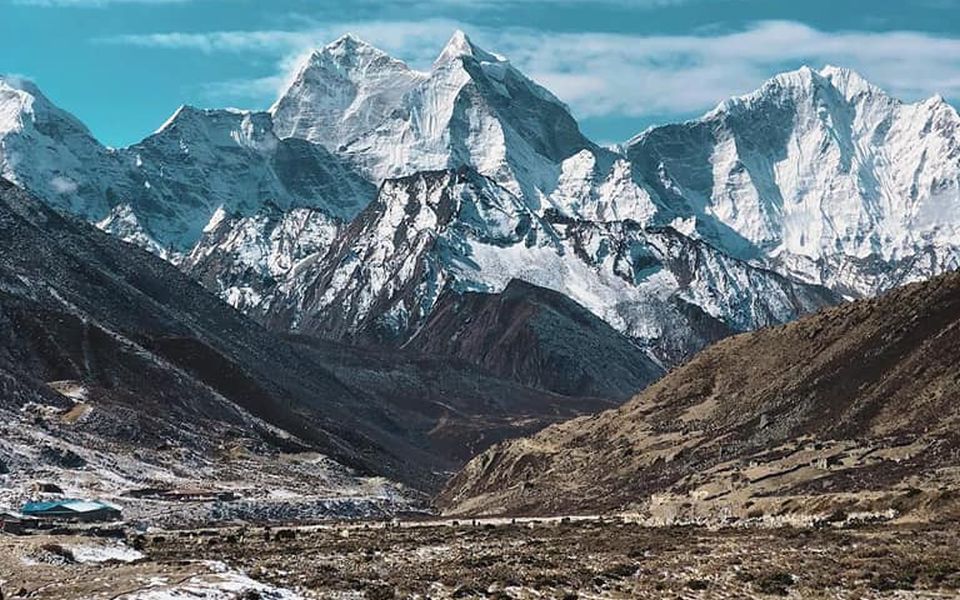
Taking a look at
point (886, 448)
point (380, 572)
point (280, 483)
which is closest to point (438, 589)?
point (380, 572)

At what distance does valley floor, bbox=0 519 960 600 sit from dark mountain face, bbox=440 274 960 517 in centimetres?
1325

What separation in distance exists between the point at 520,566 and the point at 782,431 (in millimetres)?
63806

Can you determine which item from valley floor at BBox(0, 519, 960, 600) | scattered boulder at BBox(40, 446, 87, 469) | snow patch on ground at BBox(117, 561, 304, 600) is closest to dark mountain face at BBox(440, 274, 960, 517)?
valley floor at BBox(0, 519, 960, 600)

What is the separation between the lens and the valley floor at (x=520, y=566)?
167 feet

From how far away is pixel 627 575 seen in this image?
5594cm

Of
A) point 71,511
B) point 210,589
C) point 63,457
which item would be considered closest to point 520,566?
point 210,589

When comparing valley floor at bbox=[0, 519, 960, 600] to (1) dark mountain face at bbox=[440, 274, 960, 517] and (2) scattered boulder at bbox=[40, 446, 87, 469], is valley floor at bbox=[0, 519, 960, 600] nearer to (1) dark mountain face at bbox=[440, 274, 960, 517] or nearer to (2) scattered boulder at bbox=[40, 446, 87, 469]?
(1) dark mountain face at bbox=[440, 274, 960, 517]

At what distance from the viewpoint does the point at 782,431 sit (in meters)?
118

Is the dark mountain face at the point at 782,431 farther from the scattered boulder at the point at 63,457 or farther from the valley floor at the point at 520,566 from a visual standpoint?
the scattered boulder at the point at 63,457

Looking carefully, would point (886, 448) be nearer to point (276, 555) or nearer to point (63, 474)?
point (276, 555)

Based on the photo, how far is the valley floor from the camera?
50.9 meters

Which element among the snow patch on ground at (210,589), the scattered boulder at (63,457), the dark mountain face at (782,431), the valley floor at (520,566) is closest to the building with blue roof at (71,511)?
the valley floor at (520,566)

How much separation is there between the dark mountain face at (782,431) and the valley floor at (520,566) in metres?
13.3

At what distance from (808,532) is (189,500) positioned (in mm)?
81170
